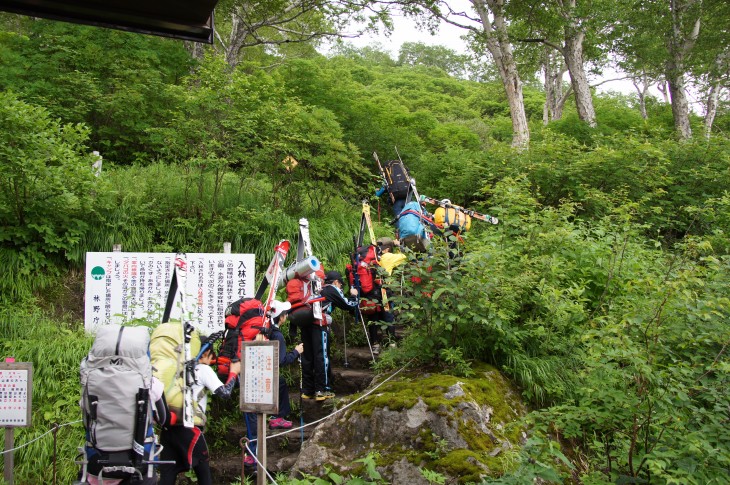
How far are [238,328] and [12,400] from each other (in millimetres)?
2243

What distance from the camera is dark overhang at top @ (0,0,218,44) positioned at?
3.36 metres

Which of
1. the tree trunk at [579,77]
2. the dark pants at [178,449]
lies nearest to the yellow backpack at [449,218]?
the dark pants at [178,449]

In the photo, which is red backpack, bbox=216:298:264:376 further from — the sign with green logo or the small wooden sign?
the sign with green logo

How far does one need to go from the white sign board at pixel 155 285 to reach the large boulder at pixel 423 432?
10.0 ft

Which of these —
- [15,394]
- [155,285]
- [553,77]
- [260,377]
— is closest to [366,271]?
[155,285]

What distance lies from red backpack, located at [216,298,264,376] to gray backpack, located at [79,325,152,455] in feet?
5.72

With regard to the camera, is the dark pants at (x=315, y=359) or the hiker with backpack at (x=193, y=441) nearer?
the hiker with backpack at (x=193, y=441)

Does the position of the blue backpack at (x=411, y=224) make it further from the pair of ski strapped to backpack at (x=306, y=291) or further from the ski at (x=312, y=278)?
the pair of ski strapped to backpack at (x=306, y=291)

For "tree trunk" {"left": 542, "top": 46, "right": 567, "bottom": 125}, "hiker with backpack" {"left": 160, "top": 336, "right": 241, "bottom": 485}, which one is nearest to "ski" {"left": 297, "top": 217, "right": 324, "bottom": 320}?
"hiker with backpack" {"left": 160, "top": 336, "right": 241, "bottom": 485}

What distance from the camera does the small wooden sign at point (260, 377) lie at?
4.69 meters

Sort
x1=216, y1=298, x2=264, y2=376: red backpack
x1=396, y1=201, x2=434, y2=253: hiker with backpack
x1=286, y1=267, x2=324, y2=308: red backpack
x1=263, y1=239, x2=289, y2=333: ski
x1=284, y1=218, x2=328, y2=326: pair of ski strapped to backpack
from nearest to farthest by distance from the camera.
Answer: x1=216, y1=298, x2=264, y2=376: red backpack
x1=263, y1=239, x2=289, y2=333: ski
x1=284, y1=218, x2=328, y2=326: pair of ski strapped to backpack
x1=286, y1=267, x2=324, y2=308: red backpack
x1=396, y1=201, x2=434, y2=253: hiker with backpack

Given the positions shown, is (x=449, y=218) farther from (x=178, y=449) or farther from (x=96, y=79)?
(x=96, y=79)

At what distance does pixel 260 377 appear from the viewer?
4730 millimetres

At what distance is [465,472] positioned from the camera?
15.2 feet
